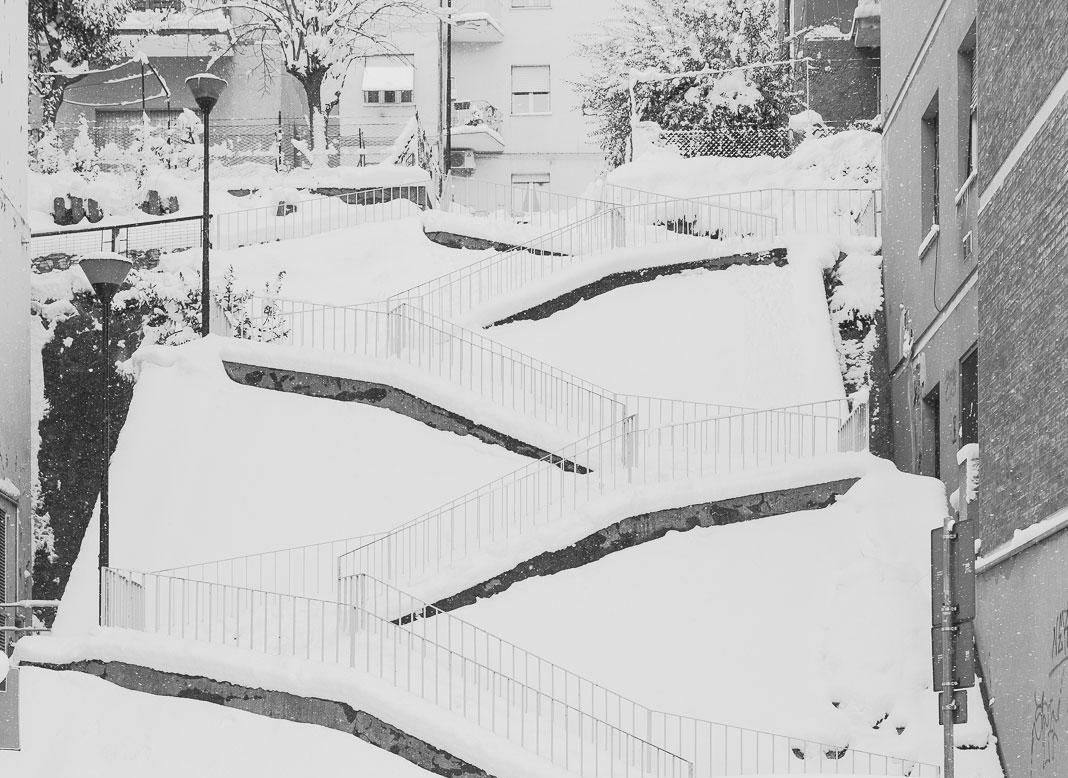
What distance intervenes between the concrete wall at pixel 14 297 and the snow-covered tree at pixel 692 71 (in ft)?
45.2

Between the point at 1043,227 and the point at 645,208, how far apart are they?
15.1 meters

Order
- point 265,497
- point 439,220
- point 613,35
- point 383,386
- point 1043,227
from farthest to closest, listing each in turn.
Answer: point 613,35
point 439,220
point 383,386
point 265,497
point 1043,227

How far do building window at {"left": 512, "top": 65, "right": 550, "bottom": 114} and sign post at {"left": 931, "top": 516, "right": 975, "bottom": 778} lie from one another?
1411 inches

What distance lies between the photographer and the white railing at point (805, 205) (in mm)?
24812

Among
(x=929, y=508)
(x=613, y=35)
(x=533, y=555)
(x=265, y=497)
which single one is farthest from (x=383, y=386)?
(x=613, y=35)

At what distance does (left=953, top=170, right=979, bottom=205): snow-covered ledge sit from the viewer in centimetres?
1562

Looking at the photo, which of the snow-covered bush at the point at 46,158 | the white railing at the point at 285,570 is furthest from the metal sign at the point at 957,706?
the snow-covered bush at the point at 46,158

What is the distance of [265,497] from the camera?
731 inches

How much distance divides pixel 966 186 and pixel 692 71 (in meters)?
16.2

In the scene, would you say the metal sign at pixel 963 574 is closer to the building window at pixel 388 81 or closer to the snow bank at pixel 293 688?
the snow bank at pixel 293 688

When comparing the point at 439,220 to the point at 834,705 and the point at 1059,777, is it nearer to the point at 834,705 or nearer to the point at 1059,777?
the point at 834,705

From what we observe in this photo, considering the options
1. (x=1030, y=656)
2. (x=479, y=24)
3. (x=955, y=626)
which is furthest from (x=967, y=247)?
(x=479, y=24)

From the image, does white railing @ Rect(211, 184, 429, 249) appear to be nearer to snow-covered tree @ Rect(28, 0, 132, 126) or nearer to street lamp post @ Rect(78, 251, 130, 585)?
snow-covered tree @ Rect(28, 0, 132, 126)

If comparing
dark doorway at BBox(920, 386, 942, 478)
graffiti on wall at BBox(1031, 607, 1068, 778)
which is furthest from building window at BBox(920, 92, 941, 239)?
graffiti on wall at BBox(1031, 607, 1068, 778)
